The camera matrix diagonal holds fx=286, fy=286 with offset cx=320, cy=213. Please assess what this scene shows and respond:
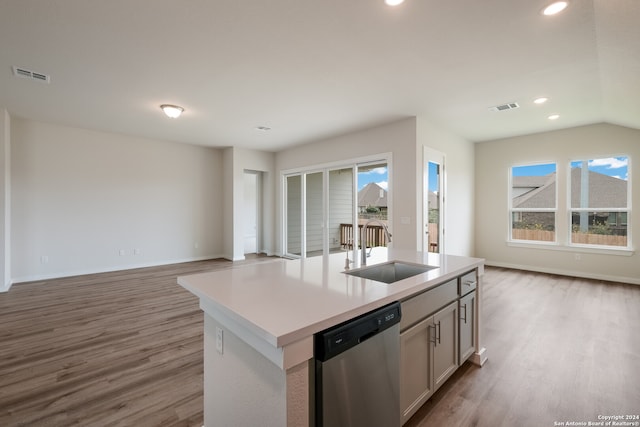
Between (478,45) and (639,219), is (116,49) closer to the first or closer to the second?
(478,45)

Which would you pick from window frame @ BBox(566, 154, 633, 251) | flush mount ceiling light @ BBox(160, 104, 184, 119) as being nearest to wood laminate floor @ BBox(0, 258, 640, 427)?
window frame @ BBox(566, 154, 633, 251)

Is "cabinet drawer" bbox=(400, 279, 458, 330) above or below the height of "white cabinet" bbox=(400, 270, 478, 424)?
above

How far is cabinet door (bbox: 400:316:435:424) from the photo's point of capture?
1.61 metres

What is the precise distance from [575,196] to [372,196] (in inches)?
150

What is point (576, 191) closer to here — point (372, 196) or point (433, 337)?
point (372, 196)

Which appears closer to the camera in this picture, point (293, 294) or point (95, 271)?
point (293, 294)

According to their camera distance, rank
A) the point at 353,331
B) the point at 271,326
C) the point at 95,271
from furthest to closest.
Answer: the point at 95,271 → the point at 353,331 → the point at 271,326

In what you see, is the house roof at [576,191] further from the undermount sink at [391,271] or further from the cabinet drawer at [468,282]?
the undermount sink at [391,271]

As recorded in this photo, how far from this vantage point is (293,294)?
1.42 m

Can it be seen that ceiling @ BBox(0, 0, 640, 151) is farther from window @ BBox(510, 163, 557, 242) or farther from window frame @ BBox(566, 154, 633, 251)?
window @ BBox(510, 163, 557, 242)

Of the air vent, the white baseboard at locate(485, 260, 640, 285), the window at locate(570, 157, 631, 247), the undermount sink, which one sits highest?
the air vent

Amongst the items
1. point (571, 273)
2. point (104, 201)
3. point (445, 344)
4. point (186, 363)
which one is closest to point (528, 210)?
point (571, 273)

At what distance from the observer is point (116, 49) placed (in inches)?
108

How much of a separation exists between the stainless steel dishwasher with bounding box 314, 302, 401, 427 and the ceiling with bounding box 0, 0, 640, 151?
2.24 m
